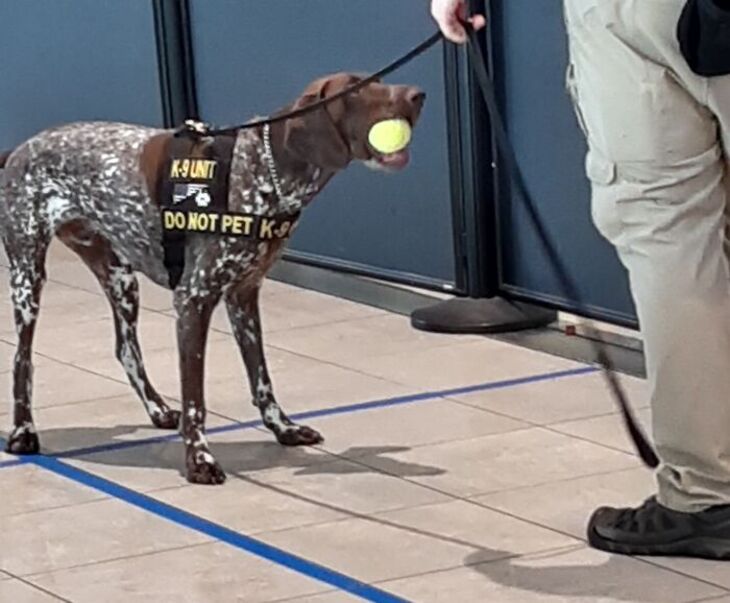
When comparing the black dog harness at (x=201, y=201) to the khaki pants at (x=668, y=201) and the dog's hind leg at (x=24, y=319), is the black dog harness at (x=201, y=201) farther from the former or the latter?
the khaki pants at (x=668, y=201)

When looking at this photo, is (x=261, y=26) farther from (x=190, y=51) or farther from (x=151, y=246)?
(x=151, y=246)

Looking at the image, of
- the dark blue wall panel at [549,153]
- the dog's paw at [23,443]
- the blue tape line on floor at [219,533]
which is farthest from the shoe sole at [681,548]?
the dark blue wall panel at [549,153]

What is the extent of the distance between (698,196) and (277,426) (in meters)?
1.53

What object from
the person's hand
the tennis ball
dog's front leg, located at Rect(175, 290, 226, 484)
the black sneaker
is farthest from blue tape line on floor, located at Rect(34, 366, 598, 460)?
the person's hand

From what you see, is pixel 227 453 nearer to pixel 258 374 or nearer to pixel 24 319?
pixel 258 374

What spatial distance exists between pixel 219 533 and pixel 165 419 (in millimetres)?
940

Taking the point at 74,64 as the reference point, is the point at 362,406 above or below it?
below

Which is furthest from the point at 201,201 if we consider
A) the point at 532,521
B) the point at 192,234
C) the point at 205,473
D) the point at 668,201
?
the point at 668,201

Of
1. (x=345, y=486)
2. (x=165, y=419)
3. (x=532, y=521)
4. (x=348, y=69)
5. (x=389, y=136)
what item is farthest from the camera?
(x=348, y=69)

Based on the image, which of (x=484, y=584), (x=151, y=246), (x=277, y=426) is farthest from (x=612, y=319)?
(x=484, y=584)

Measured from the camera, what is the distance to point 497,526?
13.3 ft

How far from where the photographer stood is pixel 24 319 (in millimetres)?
4867

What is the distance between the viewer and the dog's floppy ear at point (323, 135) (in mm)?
4379

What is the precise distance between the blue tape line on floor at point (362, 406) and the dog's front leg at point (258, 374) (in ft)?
0.65
